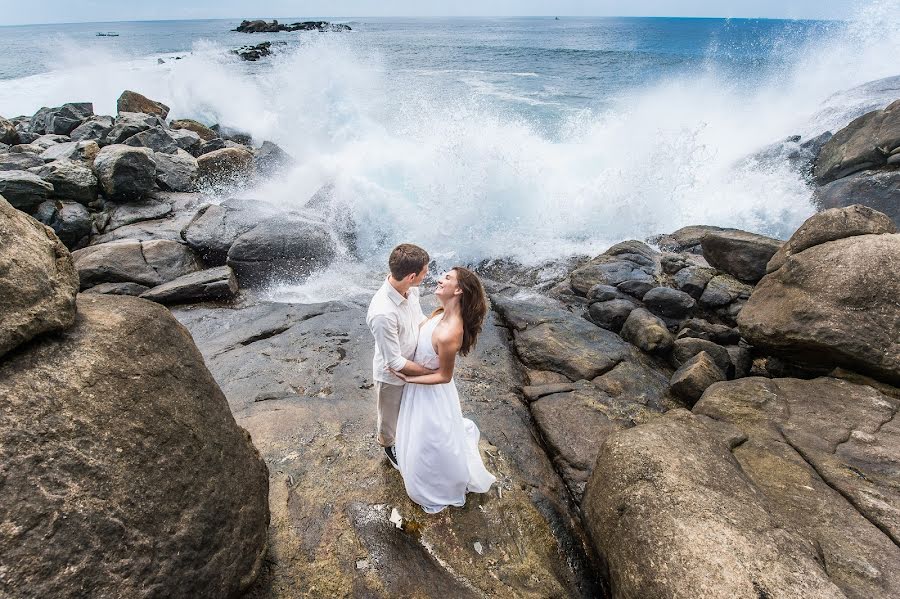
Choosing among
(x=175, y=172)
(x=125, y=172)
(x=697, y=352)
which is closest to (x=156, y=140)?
(x=175, y=172)

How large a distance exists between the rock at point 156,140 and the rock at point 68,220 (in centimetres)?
405

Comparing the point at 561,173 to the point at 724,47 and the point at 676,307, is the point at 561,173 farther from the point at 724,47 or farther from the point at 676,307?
the point at 724,47

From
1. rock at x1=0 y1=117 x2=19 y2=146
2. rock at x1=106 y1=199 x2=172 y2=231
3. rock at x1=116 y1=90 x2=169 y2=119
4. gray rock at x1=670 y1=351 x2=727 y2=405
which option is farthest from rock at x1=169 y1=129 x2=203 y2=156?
gray rock at x1=670 y1=351 x2=727 y2=405

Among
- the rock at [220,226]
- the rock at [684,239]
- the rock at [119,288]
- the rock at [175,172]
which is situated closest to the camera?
the rock at [119,288]

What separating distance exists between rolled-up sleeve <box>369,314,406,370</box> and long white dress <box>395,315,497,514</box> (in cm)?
19

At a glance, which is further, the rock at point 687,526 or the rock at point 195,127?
the rock at point 195,127

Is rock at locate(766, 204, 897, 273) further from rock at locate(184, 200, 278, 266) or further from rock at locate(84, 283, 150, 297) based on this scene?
rock at locate(84, 283, 150, 297)

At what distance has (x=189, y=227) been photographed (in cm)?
854

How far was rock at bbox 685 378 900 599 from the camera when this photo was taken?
260 cm

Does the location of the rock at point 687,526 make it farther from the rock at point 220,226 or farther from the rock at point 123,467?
the rock at point 220,226

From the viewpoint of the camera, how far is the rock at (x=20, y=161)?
9.95 m

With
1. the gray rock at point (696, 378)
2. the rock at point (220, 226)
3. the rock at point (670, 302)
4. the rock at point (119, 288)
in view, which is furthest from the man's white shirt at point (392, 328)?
the rock at point (220, 226)

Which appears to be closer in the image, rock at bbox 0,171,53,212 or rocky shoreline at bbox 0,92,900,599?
rocky shoreline at bbox 0,92,900,599

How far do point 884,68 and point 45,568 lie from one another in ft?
103
